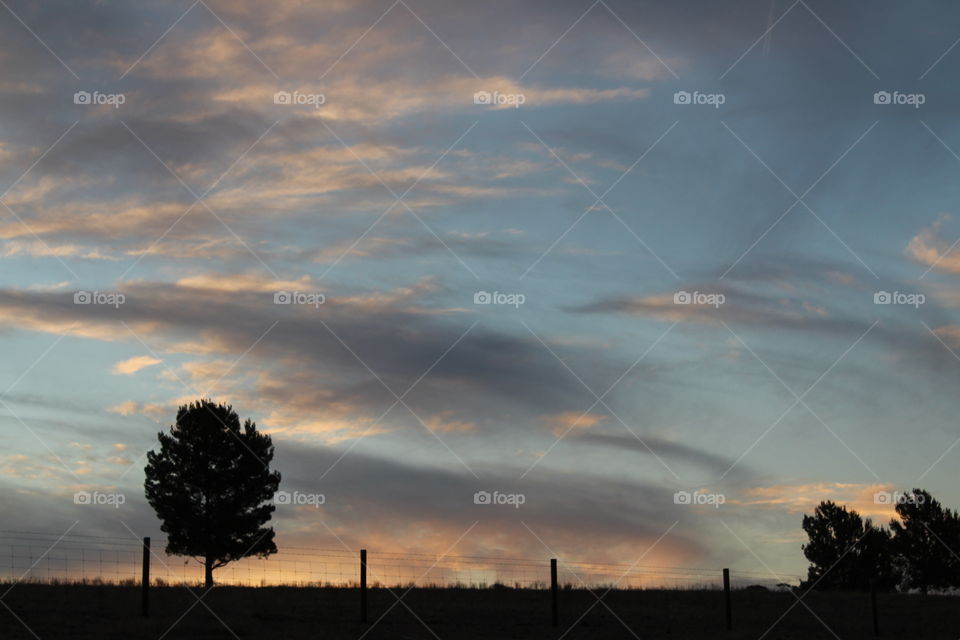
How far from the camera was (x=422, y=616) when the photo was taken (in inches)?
1241

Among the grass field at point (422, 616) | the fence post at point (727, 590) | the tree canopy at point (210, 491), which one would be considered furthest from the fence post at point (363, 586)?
the tree canopy at point (210, 491)

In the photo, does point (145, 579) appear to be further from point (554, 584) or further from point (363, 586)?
point (554, 584)

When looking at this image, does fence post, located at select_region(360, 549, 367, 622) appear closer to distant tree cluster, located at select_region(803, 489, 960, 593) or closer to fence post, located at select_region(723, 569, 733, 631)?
fence post, located at select_region(723, 569, 733, 631)

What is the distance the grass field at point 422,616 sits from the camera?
26.5 meters

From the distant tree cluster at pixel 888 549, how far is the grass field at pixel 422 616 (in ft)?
143

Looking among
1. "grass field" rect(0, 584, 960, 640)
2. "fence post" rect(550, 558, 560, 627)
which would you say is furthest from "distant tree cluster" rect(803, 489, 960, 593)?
"fence post" rect(550, 558, 560, 627)

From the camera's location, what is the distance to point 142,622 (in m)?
26.5

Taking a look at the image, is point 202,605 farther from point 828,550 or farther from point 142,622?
point 828,550

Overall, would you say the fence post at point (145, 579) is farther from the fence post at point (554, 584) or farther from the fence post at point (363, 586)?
the fence post at point (554, 584)

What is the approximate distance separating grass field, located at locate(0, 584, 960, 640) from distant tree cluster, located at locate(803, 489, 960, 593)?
4373cm

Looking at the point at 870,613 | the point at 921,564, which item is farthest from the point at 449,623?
the point at 921,564

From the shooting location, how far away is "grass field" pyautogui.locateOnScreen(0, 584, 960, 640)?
26484 millimetres

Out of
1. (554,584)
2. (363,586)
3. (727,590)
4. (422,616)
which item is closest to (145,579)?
(363,586)

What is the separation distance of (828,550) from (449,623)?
231 ft
